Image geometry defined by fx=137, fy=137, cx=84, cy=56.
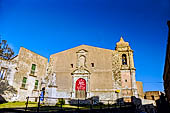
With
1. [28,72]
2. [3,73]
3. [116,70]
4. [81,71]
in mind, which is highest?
[116,70]

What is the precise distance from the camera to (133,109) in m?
18.4

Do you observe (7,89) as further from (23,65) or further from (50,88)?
(50,88)

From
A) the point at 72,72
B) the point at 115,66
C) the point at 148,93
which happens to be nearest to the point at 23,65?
the point at 72,72

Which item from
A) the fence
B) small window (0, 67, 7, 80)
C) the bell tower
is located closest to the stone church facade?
the bell tower

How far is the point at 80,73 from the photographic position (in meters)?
22.9

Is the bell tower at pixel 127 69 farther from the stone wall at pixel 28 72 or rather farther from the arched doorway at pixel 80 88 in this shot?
the stone wall at pixel 28 72

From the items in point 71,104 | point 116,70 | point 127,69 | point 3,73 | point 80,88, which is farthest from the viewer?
point 127,69

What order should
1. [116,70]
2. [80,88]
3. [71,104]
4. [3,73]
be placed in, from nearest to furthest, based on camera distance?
1. [3,73]
2. [71,104]
3. [80,88]
4. [116,70]

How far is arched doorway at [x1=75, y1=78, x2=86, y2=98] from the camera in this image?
71.6 feet

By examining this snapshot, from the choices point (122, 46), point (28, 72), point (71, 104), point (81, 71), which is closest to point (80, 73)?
point (81, 71)

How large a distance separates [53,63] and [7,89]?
8716 millimetres

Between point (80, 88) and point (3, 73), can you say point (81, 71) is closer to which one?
point (80, 88)

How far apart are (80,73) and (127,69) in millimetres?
7819

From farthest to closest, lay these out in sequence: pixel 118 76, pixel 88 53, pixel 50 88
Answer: pixel 88 53, pixel 118 76, pixel 50 88
